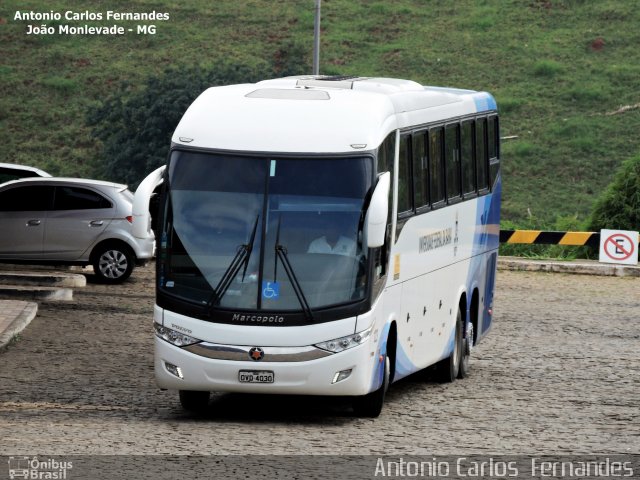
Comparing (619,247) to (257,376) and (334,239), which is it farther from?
(257,376)

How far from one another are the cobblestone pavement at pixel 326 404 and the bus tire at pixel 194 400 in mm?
149

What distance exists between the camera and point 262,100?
13.9 m

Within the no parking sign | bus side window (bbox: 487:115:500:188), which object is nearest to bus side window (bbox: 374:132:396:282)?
bus side window (bbox: 487:115:500:188)

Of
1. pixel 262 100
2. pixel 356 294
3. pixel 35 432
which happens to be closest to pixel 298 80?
pixel 262 100

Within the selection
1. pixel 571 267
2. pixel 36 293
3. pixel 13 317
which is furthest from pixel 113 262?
pixel 571 267

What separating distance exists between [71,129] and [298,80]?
47245 millimetres

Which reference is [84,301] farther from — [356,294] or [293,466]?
[293,466]

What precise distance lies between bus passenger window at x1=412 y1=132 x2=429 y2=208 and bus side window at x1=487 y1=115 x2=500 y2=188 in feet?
11.7

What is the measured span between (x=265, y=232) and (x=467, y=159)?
17.7ft

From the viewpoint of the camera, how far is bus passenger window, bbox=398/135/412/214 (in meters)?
14.7

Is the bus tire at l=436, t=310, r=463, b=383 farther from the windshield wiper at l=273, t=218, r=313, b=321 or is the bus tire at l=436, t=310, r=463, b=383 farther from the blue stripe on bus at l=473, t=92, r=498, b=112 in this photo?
the windshield wiper at l=273, t=218, r=313, b=321

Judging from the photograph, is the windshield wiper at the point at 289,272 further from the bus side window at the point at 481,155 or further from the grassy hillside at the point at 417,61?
the grassy hillside at the point at 417,61

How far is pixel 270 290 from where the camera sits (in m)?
13.0

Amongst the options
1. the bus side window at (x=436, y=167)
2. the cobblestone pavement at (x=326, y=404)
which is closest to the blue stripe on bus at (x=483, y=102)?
the bus side window at (x=436, y=167)
